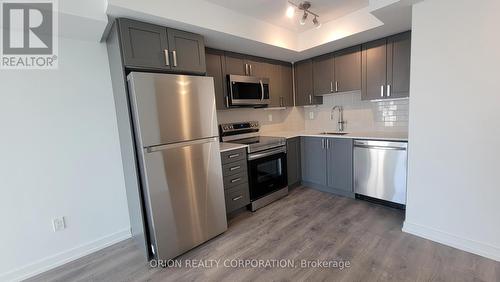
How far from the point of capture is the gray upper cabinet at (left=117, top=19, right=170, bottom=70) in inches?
71.2

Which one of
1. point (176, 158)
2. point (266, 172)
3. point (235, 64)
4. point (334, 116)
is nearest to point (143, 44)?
point (176, 158)

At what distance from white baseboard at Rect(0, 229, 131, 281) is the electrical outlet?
25 cm

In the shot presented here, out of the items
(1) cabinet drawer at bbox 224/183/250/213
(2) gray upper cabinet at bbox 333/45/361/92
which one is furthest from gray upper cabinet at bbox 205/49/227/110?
(2) gray upper cabinet at bbox 333/45/361/92

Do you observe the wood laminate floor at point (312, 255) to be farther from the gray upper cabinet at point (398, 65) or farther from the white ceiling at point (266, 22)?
the white ceiling at point (266, 22)

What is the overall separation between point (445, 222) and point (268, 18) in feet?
9.42

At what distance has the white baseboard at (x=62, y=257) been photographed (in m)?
1.88

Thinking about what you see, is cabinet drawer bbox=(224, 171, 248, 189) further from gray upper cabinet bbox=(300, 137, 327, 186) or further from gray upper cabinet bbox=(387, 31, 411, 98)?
gray upper cabinet bbox=(387, 31, 411, 98)

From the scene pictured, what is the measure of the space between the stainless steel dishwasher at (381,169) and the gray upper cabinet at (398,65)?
747 mm

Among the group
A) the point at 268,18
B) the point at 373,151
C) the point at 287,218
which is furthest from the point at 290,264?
the point at 268,18

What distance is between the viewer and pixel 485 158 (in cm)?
177

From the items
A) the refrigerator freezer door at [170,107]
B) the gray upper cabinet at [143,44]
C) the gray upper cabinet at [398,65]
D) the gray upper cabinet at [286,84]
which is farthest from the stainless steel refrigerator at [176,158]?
the gray upper cabinet at [398,65]

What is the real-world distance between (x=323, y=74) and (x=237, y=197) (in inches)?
94.2

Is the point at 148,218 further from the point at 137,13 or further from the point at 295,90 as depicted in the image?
the point at 295,90

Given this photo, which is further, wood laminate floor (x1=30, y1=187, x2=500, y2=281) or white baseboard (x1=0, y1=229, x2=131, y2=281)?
white baseboard (x1=0, y1=229, x2=131, y2=281)
